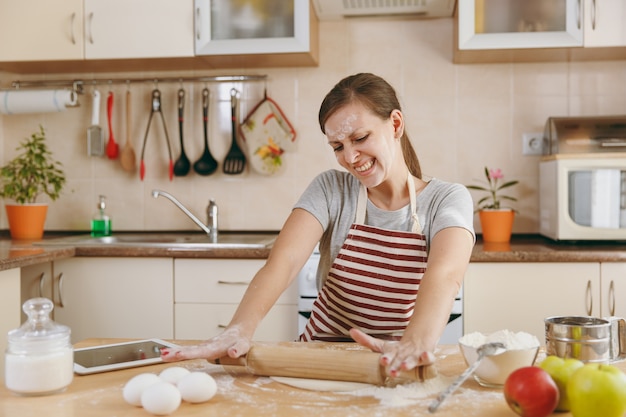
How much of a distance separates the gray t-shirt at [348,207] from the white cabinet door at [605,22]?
1278 mm

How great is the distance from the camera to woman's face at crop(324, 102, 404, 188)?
1.54 m

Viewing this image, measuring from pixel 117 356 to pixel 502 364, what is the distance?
2.27 feet

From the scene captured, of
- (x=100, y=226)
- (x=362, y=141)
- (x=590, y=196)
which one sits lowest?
(x=100, y=226)

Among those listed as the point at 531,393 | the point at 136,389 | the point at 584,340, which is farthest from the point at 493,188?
the point at 136,389

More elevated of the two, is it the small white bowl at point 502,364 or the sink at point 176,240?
the sink at point 176,240

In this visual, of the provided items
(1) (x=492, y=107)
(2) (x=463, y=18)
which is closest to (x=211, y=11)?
(2) (x=463, y=18)

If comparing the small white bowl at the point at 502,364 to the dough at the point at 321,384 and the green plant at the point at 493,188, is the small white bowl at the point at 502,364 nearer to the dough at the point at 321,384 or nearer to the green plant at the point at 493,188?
the dough at the point at 321,384

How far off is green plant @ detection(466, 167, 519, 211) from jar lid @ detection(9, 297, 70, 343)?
2.03 m

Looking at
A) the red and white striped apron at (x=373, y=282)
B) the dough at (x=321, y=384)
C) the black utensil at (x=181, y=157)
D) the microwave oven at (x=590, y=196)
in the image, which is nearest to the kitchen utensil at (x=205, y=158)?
the black utensil at (x=181, y=157)

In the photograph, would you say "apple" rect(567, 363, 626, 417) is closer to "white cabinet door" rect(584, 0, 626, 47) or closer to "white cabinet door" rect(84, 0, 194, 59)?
"white cabinet door" rect(584, 0, 626, 47)

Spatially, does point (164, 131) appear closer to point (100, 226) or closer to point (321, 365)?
point (100, 226)

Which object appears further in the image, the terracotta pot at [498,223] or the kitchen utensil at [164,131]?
the kitchen utensil at [164,131]

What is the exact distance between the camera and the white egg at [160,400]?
988 mm

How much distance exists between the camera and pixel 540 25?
8.54 ft
